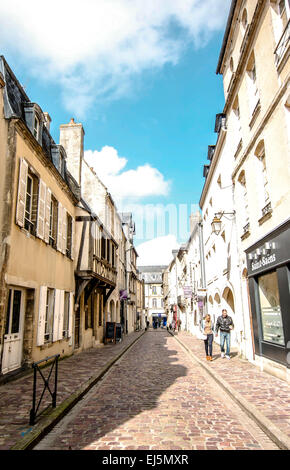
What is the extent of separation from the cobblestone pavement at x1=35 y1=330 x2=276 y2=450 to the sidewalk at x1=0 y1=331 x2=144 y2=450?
6.8 inches

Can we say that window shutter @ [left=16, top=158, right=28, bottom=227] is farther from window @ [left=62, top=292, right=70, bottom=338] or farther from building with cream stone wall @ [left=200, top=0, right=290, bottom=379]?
building with cream stone wall @ [left=200, top=0, right=290, bottom=379]

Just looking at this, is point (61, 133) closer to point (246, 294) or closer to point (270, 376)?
point (246, 294)

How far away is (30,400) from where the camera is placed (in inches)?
233

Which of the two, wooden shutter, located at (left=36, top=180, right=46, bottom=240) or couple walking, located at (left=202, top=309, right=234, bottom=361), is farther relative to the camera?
couple walking, located at (left=202, top=309, right=234, bottom=361)

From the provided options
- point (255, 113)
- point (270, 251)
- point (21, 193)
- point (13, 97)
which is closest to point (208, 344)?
point (270, 251)

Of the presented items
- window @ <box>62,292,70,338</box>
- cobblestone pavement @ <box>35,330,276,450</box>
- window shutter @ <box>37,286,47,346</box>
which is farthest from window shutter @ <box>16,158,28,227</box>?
window @ <box>62,292,70,338</box>

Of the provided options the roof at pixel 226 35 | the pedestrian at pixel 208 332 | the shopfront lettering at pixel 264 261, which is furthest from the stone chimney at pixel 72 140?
the shopfront lettering at pixel 264 261

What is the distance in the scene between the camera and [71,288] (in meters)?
13.0

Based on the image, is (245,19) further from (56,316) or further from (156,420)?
(156,420)

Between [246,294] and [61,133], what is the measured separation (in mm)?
12017

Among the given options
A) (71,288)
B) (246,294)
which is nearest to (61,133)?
(71,288)

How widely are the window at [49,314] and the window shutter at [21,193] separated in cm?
331

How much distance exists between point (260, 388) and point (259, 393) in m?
0.46

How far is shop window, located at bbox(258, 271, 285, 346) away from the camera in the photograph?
8055mm
